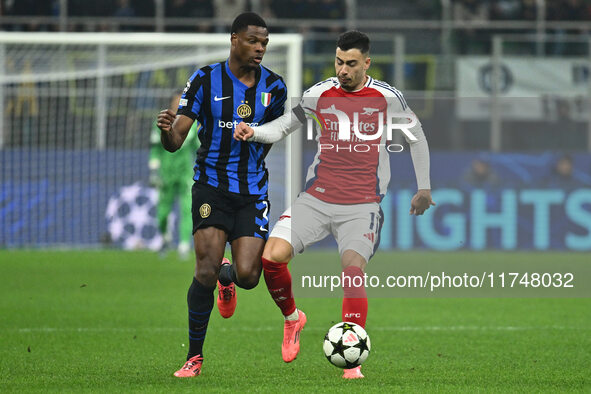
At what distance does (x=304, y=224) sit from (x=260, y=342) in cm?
167

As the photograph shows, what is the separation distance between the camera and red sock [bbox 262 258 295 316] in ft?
20.2

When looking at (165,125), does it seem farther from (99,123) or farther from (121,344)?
(99,123)

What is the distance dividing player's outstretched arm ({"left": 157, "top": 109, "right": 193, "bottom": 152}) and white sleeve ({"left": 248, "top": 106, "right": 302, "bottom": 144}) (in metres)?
0.39

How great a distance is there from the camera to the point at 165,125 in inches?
229

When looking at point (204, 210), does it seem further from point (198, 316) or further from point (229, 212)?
point (198, 316)

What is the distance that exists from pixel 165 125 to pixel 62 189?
35.1 feet

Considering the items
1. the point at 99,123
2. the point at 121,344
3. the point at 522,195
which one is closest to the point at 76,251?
the point at 99,123

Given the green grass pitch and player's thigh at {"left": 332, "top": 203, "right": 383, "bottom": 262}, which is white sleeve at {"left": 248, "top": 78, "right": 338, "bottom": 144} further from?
the green grass pitch

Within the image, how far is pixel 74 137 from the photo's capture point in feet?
52.9

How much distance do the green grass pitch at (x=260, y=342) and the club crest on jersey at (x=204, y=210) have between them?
94 cm

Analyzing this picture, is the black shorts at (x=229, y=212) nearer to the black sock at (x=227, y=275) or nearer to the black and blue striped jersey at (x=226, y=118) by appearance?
the black and blue striped jersey at (x=226, y=118)

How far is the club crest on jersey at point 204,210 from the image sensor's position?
612cm

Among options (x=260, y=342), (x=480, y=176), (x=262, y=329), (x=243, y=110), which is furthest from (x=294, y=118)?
(x=480, y=176)

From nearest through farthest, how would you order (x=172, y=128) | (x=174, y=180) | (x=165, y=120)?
(x=165, y=120), (x=172, y=128), (x=174, y=180)
